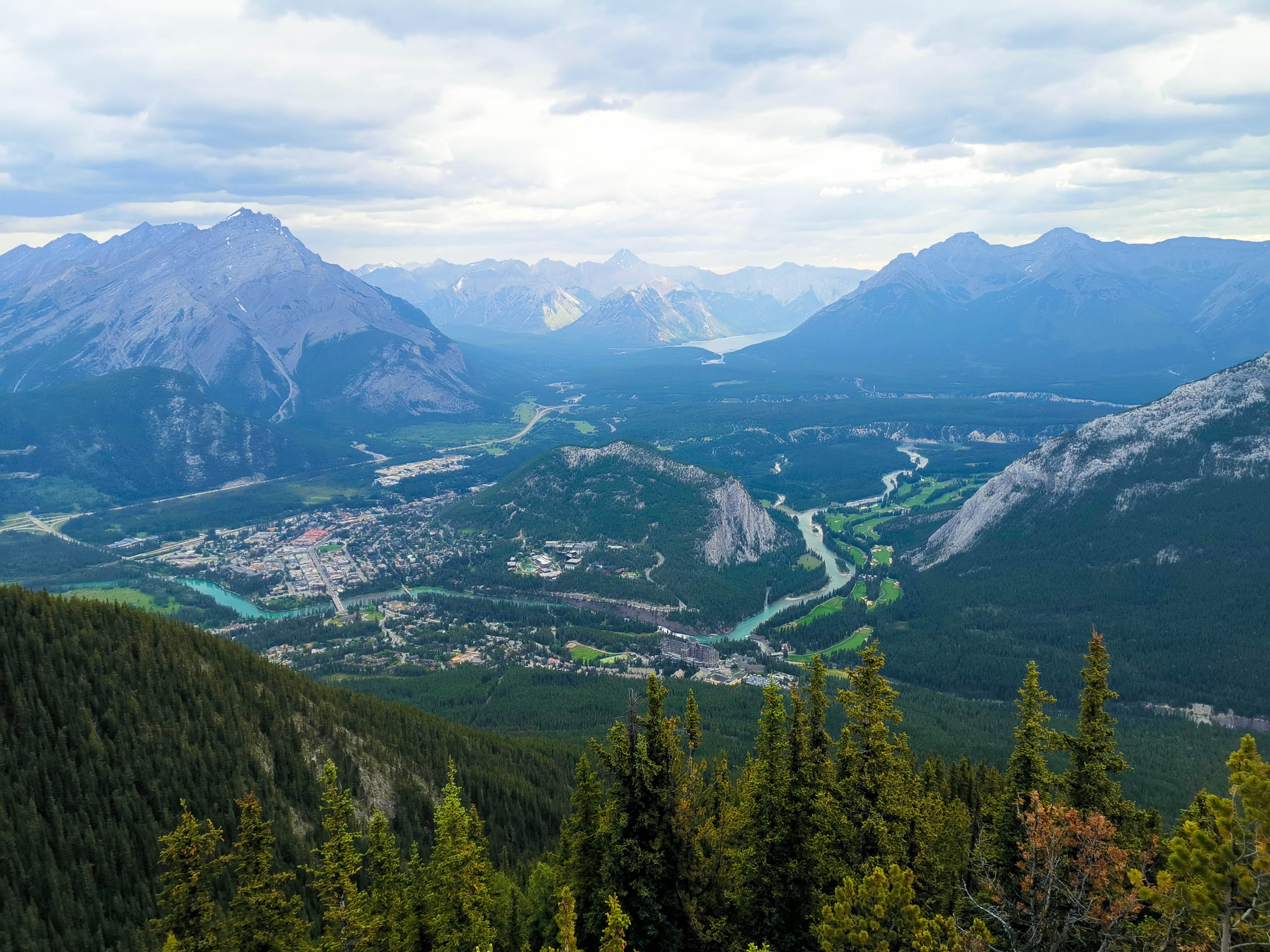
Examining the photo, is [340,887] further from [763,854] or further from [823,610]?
[823,610]

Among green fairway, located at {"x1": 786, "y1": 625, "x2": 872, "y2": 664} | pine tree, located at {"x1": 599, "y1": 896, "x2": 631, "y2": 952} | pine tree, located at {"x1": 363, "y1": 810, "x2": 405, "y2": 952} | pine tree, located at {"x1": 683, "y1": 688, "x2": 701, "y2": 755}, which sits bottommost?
green fairway, located at {"x1": 786, "y1": 625, "x2": 872, "y2": 664}

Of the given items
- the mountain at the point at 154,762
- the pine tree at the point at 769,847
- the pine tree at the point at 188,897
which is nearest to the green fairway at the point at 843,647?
the mountain at the point at 154,762

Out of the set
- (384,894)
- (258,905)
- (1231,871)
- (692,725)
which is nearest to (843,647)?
(692,725)

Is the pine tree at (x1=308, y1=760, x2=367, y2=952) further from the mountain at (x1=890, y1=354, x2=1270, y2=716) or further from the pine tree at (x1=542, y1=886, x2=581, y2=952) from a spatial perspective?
the mountain at (x1=890, y1=354, x2=1270, y2=716)

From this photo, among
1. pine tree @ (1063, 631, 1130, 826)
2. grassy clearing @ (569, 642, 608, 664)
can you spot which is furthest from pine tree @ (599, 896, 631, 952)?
grassy clearing @ (569, 642, 608, 664)

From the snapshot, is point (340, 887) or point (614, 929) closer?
point (614, 929)
